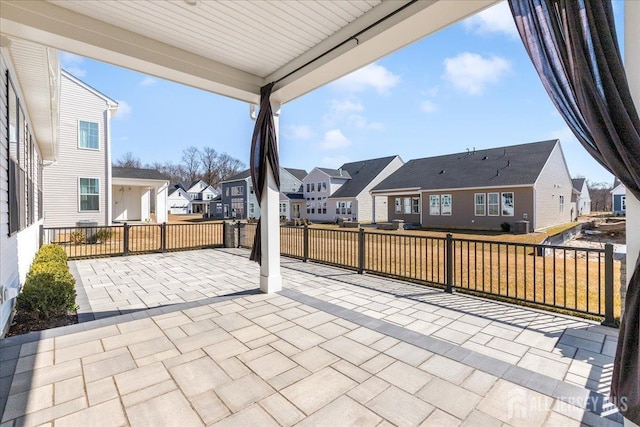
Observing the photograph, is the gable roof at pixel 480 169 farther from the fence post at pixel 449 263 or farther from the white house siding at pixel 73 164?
the white house siding at pixel 73 164

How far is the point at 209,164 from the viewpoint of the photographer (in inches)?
1820

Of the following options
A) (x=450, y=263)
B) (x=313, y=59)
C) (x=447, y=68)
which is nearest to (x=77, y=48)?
(x=313, y=59)

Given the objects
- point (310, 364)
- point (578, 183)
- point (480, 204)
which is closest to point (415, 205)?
point (480, 204)

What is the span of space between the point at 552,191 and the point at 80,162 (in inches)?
903

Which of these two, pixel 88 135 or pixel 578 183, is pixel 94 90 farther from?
pixel 578 183

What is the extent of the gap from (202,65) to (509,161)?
1802 centimetres

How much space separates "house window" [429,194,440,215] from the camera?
1847 cm

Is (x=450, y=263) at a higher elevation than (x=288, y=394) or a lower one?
higher

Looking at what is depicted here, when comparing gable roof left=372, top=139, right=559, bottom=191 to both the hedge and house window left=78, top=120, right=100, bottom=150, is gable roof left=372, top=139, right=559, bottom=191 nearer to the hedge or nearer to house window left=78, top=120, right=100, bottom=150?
house window left=78, top=120, right=100, bottom=150

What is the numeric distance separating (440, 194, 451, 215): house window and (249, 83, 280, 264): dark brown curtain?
1589 cm

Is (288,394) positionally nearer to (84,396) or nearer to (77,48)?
(84,396)

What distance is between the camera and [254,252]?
4.55m

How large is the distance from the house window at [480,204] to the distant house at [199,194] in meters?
34.7

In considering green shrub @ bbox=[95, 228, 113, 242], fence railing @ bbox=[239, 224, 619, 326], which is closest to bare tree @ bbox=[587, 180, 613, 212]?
fence railing @ bbox=[239, 224, 619, 326]
